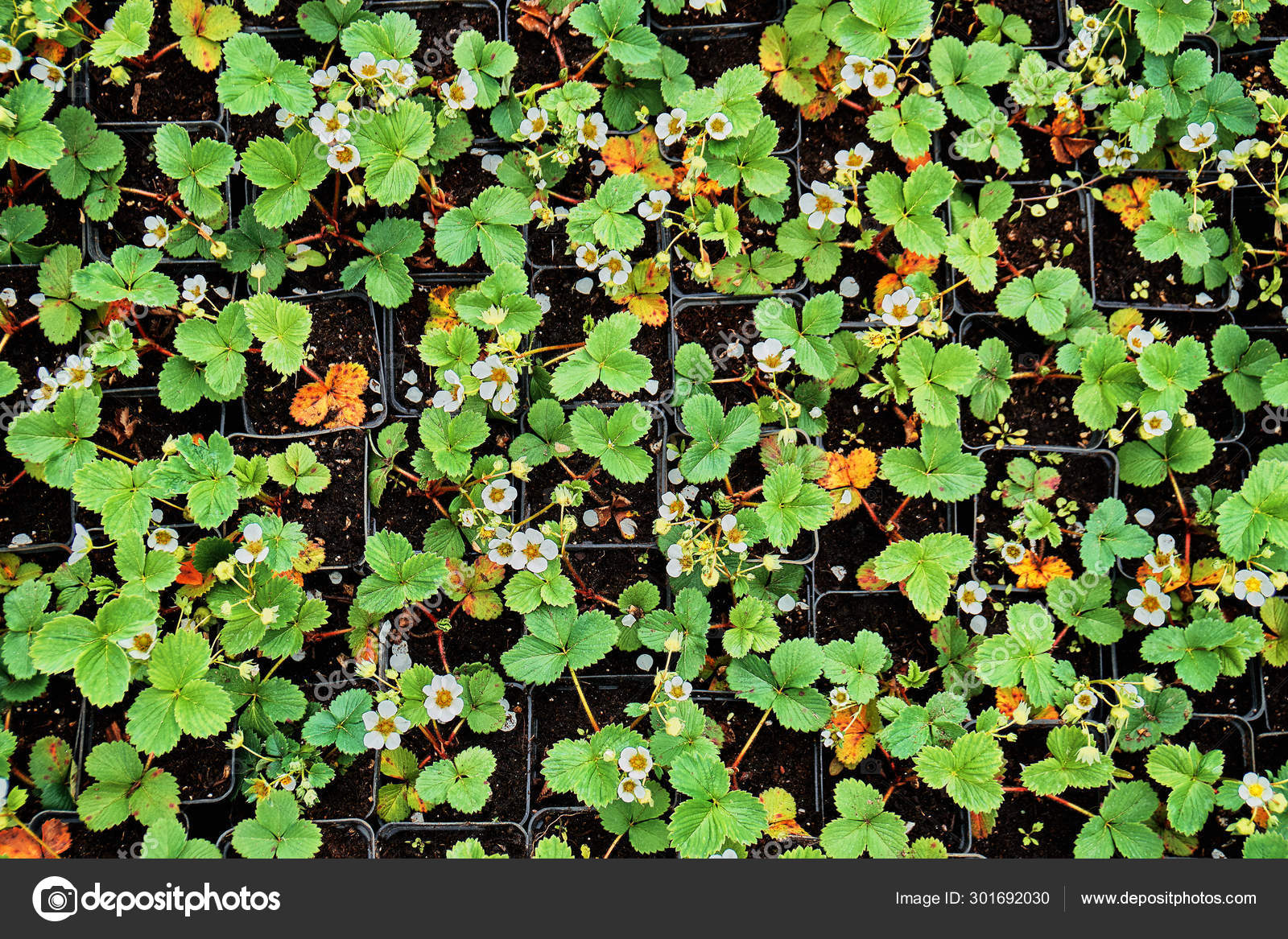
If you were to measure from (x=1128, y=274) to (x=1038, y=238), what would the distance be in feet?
1.06

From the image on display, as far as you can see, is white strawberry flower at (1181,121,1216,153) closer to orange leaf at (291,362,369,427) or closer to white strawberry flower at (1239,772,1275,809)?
white strawberry flower at (1239,772,1275,809)

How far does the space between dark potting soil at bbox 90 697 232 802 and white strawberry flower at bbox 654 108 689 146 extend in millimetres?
2268

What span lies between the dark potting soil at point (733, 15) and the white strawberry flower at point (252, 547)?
1.99 m

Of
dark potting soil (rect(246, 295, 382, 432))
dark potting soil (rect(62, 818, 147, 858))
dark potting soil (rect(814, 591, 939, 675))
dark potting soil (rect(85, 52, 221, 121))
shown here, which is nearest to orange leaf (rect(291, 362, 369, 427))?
dark potting soil (rect(246, 295, 382, 432))

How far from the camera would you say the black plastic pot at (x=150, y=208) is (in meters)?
2.74

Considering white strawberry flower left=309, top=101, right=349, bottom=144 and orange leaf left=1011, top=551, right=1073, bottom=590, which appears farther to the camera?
orange leaf left=1011, top=551, right=1073, bottom=590

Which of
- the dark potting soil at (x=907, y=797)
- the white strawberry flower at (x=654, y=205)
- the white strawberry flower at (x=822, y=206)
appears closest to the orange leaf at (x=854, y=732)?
the dark potting soil at (x=907, y=797)

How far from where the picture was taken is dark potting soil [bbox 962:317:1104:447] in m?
2.79

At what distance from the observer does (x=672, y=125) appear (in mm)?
2652

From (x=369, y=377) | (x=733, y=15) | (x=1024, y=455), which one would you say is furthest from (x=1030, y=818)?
(x=733, y=15)

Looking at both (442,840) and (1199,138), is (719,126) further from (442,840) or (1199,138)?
(442,840)

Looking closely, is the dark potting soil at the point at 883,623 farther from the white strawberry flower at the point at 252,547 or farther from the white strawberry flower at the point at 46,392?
the white strawberry flower at the point at 46,392

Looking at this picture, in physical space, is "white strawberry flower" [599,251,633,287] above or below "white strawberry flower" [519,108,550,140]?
below
